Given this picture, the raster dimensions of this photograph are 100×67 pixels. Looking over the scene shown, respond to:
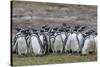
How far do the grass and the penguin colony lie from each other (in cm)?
5

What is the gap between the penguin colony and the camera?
2.06 m

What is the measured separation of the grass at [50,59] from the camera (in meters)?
2.03

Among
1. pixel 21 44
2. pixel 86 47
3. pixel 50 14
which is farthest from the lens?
pixel 86 47

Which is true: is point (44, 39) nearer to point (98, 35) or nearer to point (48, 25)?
point (48, 25)

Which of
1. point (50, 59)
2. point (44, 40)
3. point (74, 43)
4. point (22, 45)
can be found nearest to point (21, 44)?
point (22, 45)

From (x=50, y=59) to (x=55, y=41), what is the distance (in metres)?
0.22

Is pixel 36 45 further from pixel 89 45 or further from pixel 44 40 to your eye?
pixel 89 45

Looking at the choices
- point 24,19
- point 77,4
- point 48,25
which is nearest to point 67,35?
point 48,25

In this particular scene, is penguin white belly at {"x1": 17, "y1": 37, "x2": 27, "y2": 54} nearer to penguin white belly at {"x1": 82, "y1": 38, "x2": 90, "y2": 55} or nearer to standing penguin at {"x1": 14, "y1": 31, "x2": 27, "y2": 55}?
standing penguin at {"x1": 14, "y1": 31, "x2": 27, "y2": 55}

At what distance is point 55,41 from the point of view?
7.10 feet

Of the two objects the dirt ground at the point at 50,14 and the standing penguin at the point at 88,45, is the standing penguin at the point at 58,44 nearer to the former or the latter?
the dirt ground at the point at 50,14

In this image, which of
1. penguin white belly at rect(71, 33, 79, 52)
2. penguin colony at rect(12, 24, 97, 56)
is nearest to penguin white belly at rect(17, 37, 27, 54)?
penguin colony at rect(12, 24, 97, 56)

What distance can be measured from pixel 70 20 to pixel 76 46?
0.32 metres

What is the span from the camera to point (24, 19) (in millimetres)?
2064
